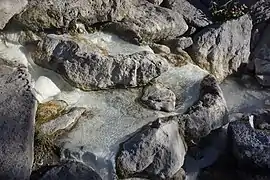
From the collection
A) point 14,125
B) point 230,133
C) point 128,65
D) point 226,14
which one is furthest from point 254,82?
point 14,125

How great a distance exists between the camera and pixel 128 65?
151 inches

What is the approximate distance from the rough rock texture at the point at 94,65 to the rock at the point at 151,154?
52 cm

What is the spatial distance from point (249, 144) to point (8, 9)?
202cm

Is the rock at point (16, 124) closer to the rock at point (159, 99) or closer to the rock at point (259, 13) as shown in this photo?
the rock at point (159, 99)

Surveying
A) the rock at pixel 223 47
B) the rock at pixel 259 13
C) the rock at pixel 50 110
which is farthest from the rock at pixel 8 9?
the rock at pixel 259 13

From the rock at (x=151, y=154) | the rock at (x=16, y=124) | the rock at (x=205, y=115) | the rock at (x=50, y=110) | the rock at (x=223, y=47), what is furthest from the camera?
the rock at (x=223, y=47)

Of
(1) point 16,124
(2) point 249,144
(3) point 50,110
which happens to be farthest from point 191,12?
(1) point 16,124

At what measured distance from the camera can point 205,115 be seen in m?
3.69

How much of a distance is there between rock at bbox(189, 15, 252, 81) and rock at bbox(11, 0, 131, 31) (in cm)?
79

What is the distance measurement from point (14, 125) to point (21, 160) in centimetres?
25

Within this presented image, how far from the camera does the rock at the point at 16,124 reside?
3004mm

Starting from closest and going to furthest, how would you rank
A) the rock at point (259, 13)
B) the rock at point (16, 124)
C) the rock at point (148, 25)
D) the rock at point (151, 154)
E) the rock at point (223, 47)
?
the rock at point (16, 124)
the rock at point (151, 154)
the rock at point (148, 25)
the rock at point (223, 47)
the rock at point (259, 13)

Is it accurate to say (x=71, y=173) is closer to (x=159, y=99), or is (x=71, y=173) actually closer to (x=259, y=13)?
(x=159, y=99)

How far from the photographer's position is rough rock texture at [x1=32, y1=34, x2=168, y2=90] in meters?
3.77
